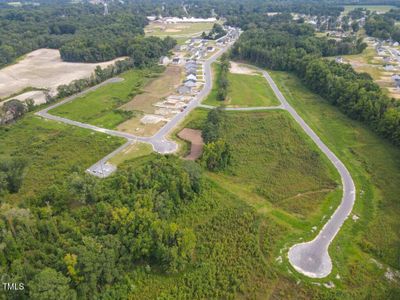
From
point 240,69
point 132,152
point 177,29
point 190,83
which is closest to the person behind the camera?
point 132,152

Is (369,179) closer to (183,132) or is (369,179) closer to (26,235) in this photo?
(183,132)

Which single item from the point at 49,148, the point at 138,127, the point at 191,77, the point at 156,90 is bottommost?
the point at 49,148

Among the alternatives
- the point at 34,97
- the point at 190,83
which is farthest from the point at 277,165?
the point at 34,97

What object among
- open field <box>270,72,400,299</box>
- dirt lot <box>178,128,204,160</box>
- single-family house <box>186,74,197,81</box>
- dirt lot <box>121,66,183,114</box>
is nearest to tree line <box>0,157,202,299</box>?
dirt lot <box>178,128,204,160</box>

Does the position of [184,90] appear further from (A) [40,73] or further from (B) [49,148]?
(A) [40,73]

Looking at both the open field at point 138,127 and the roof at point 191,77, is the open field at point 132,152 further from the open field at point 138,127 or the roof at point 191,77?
the roof at point 191,77

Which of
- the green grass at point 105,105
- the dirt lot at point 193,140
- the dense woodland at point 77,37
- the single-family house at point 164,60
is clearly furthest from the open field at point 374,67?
the dense woodland at point 77,37

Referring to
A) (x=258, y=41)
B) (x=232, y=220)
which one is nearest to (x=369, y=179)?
(x=232, y=220)
